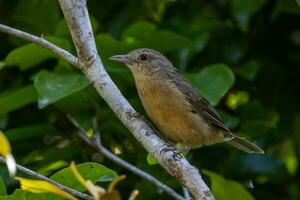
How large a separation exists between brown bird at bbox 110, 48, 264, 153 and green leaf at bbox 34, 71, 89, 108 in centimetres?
37

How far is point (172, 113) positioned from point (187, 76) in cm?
30

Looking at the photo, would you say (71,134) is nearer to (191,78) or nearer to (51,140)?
(51,140)

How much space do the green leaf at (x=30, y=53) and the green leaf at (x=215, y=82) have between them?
96cm

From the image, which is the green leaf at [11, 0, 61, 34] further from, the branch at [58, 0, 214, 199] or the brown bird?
the branch at [58, 0, 214, 199]

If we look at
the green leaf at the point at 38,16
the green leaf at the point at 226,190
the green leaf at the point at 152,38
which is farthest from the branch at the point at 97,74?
the green leaf at the point at 38,16

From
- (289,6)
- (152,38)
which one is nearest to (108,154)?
(152,38)

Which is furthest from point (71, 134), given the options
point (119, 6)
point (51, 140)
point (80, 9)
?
point (80, 9)

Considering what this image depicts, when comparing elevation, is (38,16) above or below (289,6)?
above

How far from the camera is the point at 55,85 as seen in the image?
15.3 feet

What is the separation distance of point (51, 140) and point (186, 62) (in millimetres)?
1221

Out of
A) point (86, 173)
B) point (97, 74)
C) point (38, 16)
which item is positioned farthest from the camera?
point (38, 16)

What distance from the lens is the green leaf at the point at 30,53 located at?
4.78 metres

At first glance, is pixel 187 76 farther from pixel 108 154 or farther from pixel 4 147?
pixel 4 147

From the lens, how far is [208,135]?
17.1ft
